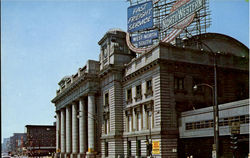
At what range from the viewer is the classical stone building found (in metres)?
43.4

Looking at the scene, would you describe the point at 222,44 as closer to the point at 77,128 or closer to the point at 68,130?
the point at 77,128

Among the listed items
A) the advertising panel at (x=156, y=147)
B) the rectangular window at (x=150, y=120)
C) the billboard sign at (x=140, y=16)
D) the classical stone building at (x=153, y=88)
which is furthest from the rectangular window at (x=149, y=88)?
the billboard sign at (x=140, y=16)

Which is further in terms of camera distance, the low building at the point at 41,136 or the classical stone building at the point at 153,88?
the low building at the point at 41,136

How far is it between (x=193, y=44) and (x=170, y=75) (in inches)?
344

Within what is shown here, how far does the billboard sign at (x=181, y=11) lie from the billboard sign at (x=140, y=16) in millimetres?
2917

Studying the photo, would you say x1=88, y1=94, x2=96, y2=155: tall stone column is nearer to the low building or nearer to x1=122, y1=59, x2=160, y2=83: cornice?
x1=122, y1=59, x2=160, y2=83: cornice

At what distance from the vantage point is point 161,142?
42.0 m

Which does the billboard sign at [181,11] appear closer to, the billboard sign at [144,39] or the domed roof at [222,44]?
the billboard sign at [144,39]

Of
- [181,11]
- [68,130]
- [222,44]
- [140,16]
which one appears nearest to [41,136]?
[68,130]

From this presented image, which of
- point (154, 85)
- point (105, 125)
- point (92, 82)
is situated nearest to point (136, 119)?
point (154, 85)

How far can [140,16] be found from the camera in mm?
56312

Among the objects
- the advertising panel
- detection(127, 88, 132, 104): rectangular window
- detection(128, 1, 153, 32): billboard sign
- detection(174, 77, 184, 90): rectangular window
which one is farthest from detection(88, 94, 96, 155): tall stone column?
detection(174, 77, 184, 90): rectangular window

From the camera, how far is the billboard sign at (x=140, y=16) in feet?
179

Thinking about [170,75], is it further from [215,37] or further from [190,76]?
[215,37]
